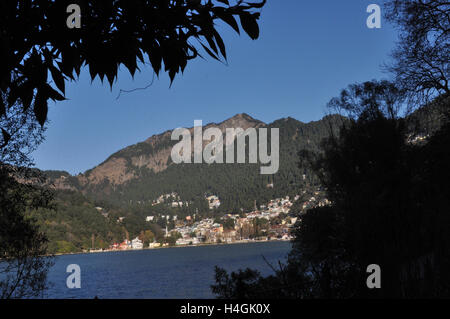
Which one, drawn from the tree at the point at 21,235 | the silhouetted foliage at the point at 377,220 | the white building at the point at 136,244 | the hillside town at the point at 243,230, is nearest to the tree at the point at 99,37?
the silhouetted foliage at the point at 377,220

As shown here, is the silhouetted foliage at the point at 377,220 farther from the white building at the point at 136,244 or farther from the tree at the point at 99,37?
the white building at the point at 136,244

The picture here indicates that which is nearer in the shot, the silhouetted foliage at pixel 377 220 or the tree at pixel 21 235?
the silhouetted foliage at pixel 377 220

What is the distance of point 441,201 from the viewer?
10.6 metres

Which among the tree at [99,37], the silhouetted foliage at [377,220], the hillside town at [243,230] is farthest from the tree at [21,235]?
the hillside town at [243,230]

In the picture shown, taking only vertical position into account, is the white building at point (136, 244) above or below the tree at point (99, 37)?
below

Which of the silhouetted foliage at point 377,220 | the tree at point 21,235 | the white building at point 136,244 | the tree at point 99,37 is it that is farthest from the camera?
the white building at point 136,244

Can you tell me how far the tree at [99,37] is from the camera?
138 centimetres

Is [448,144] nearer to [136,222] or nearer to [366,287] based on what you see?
[366,287]

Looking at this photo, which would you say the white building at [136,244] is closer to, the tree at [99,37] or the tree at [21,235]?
the tree at [21,235]

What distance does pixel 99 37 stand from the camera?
1476 mm

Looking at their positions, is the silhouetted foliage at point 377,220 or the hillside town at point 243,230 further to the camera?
the hillside town at point 243,230

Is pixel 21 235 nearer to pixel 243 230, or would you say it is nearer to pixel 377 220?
pixel 377 220

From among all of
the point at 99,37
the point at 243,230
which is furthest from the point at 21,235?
the point at 243,230

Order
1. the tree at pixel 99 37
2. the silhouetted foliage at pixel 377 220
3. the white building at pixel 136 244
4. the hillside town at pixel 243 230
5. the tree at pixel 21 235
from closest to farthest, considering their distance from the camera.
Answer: the tree at pixel 99 37
the silhouetted foliage at pixel 377 220
the tree at pixel 21 235
the white building at pixel 136 244
the hillside town at pixel 243 230
